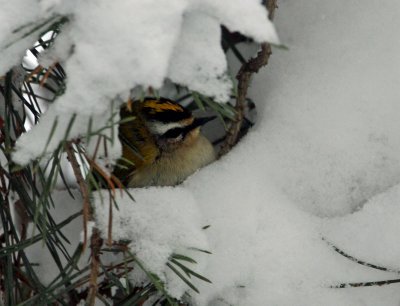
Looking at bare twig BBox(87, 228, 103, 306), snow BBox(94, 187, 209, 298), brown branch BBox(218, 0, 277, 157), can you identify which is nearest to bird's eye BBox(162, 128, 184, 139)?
brown branch BBox(218, 0, 277, 157)

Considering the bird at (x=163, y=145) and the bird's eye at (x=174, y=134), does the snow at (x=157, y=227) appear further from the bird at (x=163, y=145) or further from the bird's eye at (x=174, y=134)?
the bird's eye at (x=174, y=134)

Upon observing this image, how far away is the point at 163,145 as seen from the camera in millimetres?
2744

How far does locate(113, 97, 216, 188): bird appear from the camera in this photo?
2.47 m

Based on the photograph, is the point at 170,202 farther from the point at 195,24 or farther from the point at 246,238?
the point at 195,24

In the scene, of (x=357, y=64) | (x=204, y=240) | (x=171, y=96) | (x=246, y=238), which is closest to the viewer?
(x=204, y=240)

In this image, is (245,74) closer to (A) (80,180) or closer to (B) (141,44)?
(A) (80,180)

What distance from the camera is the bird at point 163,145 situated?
8.10 feet

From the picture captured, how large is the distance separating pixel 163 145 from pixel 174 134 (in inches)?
3.1

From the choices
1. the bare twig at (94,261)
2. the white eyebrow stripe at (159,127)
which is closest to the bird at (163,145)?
the white eyebrow stripe at (159,127)

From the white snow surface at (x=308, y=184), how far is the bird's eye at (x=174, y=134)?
69 centimetres

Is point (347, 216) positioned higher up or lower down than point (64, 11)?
lower down

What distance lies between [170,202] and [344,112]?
57 centimetres

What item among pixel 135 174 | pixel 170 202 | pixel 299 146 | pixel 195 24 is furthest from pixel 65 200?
pixel 195 24

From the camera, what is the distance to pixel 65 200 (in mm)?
2104
